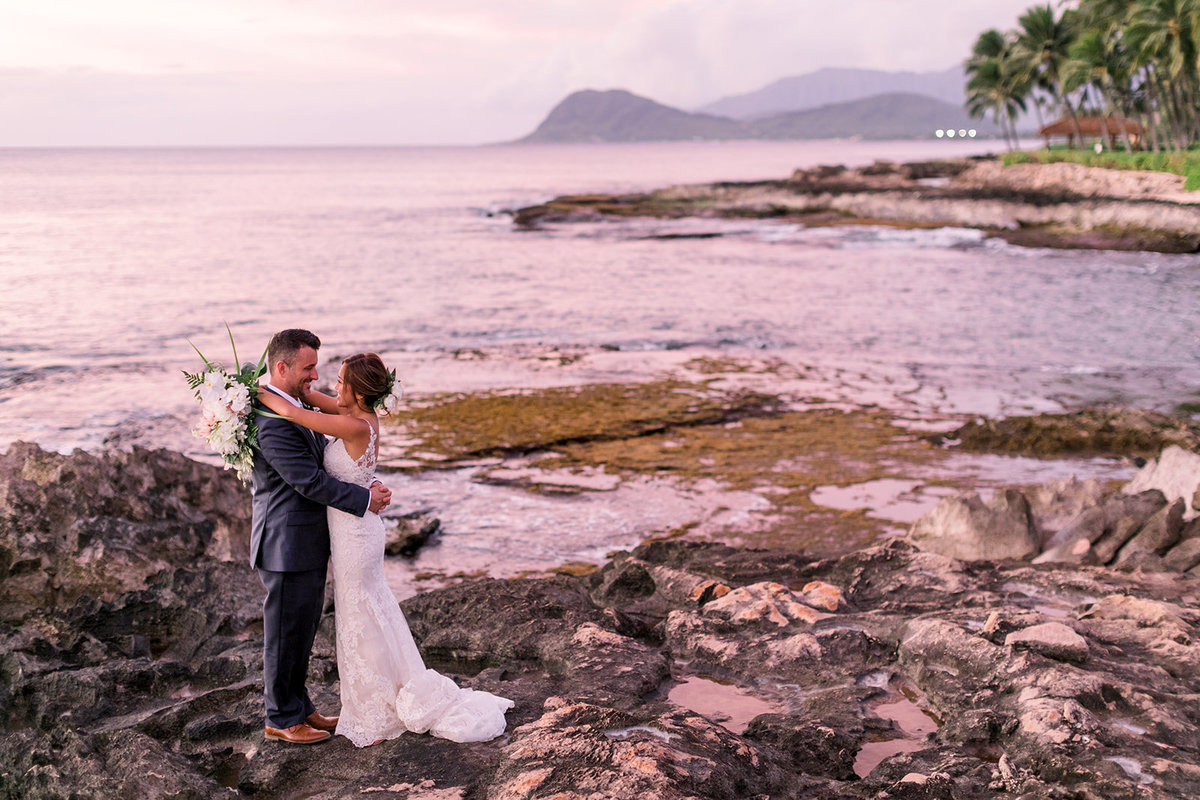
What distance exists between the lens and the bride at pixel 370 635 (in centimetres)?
439

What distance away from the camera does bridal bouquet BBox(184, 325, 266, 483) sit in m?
4.20

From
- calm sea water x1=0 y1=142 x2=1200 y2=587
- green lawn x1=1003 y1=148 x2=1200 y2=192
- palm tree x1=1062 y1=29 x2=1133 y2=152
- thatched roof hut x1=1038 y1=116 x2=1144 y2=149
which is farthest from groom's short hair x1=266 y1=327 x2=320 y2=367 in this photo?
thatched roof hut x1=1038 y1=116 x2=1144 y2=149

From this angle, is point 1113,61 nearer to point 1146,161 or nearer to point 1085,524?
point 1146,161

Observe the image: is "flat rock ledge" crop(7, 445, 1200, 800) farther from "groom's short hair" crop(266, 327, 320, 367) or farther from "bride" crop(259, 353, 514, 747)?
"groom's short hair" crop(266, 327, 320, 367)

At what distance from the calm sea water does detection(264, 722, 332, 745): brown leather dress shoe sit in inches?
326

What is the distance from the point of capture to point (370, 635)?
14.8ft

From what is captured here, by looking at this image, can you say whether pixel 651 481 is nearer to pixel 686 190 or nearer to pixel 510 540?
pixel 510 540

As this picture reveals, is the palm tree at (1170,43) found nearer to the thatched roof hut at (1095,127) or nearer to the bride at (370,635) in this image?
the thatched roof hut at (1095,127)

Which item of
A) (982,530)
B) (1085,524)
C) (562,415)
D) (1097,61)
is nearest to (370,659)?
(982,530)

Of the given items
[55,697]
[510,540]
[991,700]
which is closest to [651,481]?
[510,540]

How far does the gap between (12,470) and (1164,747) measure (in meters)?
7.83

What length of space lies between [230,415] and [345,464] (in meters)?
0.56

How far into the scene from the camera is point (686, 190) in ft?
205

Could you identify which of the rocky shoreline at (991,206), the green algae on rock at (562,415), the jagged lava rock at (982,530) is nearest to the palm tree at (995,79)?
the rocky shoreline at (991,206)
